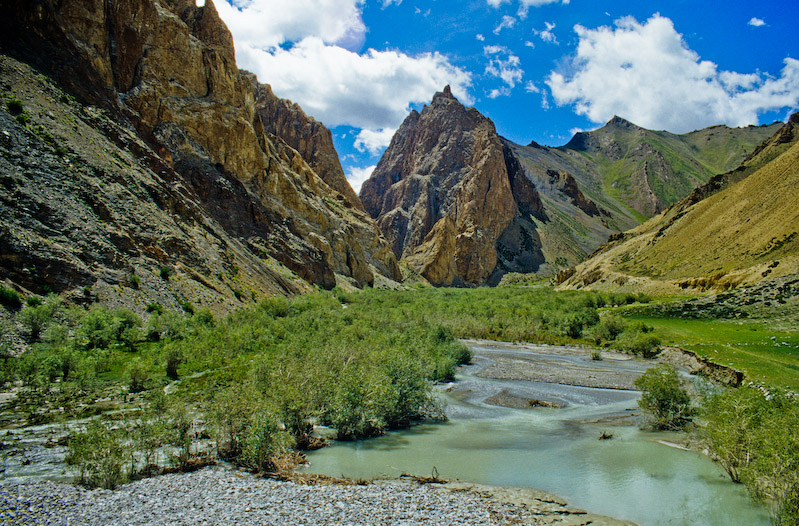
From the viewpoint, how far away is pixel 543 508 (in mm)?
10438

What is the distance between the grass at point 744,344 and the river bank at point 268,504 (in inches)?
553

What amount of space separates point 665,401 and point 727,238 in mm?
50942

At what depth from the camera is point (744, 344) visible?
2827 centimetres

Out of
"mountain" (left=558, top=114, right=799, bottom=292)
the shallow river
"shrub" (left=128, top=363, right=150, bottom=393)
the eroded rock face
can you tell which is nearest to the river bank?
the shallow river

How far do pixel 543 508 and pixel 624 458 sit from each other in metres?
5.20

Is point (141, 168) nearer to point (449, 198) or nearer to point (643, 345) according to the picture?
point (643, 345)

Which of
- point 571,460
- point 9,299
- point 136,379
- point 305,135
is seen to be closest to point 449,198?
point 305,135

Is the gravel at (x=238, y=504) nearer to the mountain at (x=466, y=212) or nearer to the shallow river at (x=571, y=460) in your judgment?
the shallow river at (x=571, y=460)

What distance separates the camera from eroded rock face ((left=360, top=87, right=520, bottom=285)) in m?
145

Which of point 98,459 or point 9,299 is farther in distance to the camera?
point 9,299

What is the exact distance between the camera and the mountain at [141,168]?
30125 mm

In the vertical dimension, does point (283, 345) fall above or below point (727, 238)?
below

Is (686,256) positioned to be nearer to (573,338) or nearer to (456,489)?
(573,338)

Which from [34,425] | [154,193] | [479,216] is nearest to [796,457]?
[34,425]
